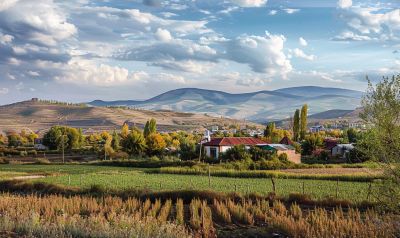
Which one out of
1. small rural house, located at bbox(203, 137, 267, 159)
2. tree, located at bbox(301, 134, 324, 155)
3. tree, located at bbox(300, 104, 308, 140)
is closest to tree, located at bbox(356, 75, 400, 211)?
small rural house, located at bbox(203, 137, 267, 159)

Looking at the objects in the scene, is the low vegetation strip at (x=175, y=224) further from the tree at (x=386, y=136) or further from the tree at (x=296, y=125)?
the tree at (x=296, y=125)

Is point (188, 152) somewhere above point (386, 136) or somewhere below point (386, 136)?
below

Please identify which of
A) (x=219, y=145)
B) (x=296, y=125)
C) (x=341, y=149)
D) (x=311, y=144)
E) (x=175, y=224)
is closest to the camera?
(x=175, y=224)

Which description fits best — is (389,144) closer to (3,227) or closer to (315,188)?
(3,227)

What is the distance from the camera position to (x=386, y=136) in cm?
1523

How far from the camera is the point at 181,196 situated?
2778cm

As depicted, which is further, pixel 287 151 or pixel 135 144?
pixel 135 144

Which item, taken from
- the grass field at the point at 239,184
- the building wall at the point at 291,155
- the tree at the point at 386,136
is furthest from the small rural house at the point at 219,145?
the tree at the point at 386,136

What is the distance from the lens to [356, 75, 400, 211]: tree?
48.8ft

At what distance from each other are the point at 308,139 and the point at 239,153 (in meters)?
30.7


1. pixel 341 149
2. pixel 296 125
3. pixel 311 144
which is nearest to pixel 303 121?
pixel 296 125

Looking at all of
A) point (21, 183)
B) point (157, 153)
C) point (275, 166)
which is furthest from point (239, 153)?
point (21, 183)

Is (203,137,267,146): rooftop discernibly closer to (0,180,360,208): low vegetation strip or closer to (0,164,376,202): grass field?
(0,164,376,202): grass field

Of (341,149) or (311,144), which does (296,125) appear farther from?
(341,149)
